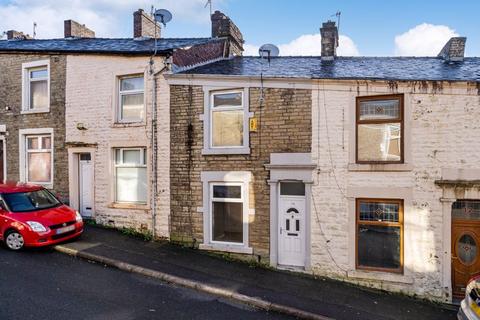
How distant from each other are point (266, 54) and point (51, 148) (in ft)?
28.3

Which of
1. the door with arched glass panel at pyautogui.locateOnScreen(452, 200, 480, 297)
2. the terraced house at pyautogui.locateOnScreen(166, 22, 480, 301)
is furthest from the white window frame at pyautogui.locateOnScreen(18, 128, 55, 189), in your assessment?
the door with arched glass panel at pyautogui.locateOnScreen(452, 200, 480, 297)

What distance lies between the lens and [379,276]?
899 centimetres

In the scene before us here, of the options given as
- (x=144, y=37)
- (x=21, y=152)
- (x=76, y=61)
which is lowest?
(x=21, y=152)

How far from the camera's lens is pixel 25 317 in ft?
19.0

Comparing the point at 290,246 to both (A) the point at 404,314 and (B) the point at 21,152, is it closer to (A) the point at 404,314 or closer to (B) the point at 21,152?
(A) the point at 404,314

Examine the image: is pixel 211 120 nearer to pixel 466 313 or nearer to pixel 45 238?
pixel 45 238

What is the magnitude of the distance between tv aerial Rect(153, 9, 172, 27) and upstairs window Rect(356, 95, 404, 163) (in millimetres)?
7362

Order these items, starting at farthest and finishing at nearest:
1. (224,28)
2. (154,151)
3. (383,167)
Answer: (224,28), (154,151), (383,167)

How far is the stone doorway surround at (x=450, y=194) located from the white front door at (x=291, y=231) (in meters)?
3.48

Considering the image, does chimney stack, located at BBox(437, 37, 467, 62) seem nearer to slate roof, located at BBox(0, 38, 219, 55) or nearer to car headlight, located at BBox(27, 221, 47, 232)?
slate roof, located at BBox(0, 38, 219, 55)

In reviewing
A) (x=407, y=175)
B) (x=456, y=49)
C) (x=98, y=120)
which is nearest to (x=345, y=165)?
(x=407, y=175)

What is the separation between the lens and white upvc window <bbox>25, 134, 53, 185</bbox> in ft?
41.4

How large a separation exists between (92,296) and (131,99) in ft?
21.9

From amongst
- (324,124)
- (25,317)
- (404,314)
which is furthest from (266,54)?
(25,317)
